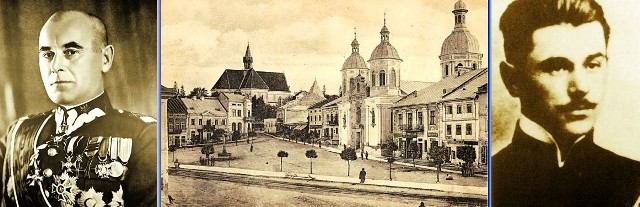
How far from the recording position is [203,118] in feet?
13.2

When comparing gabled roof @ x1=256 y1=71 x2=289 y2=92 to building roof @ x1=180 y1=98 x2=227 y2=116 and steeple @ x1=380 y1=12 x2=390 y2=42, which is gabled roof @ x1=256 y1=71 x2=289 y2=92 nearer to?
building roof @ x1=180 y1=98 x2=227 y2=116

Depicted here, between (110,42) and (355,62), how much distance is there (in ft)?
5.12

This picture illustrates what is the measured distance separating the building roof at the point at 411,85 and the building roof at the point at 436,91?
0.02 meters

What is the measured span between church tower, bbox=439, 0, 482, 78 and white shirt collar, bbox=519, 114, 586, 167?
39 centimetres

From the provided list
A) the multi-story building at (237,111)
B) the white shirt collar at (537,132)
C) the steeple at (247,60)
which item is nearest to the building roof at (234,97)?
the multi-story building at (237,111)

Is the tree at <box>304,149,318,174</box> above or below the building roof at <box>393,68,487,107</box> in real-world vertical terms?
below

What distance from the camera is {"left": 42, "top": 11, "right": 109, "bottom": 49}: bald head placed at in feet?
13.3

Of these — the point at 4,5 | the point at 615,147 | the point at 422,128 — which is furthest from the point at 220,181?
the point at 615,147

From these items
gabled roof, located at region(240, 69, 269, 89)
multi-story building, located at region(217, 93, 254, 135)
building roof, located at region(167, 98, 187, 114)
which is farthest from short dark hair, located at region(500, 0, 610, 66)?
building roof, located at region(167, 98, 187, 114)

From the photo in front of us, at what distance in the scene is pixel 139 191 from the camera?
13.1ft

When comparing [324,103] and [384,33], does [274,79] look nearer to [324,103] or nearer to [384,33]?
[324,103]

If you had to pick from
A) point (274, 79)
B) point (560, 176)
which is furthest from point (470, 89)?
point (274, 79)

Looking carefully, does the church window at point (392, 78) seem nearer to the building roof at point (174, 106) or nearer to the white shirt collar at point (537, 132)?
the white shirt collar at point (537, 132)

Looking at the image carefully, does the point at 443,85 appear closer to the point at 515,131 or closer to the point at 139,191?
the point at 515,131
